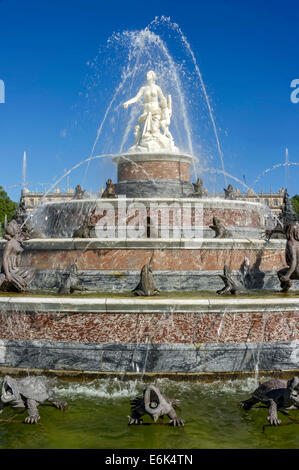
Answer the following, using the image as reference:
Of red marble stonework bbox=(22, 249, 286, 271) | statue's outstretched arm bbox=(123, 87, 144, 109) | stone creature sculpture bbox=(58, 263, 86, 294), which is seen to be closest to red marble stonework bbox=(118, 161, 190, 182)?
statue's outstretched arm bbox=(123, 87, 144, 109)

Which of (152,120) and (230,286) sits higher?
(152,120)

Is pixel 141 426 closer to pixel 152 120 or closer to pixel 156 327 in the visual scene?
pixel 156 327

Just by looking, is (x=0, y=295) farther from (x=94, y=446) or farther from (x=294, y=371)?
(x=294, y=371)

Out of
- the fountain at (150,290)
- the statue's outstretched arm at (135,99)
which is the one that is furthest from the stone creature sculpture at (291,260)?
the statue's outstretched arm at (135,99)

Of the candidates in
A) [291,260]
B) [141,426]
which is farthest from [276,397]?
[291,260]

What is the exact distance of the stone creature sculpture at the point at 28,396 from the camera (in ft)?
23.1

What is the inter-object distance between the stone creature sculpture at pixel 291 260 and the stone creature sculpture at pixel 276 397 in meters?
3.84

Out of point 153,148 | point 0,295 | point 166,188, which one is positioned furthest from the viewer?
point 153,148

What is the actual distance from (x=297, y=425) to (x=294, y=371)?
6.71 feet

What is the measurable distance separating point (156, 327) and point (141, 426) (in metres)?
2.31

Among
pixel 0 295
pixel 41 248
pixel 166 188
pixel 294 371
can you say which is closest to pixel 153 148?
pixel 166 188

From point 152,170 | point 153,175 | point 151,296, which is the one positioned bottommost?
point 151,296

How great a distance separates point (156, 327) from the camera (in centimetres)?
888
